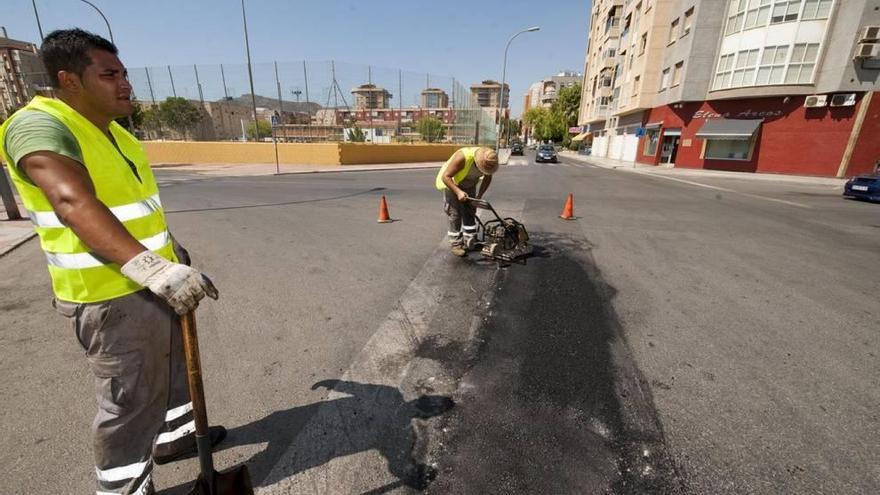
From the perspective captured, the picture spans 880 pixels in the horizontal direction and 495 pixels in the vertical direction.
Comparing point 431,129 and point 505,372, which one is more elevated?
point 431,129

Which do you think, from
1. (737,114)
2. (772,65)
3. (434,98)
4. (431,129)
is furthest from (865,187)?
(431,129)

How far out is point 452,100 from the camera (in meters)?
29.6

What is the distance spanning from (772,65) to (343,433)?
27634 millimetres

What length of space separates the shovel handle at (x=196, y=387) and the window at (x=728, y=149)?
2892 cm

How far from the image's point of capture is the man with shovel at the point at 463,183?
5023 millimetres

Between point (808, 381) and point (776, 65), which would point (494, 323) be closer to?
point (808, 381)

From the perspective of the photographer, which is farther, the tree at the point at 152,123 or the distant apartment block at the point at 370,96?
the tree at the point at 152,123

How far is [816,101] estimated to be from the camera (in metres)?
19.1

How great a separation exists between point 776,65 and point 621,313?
24933 millimetres

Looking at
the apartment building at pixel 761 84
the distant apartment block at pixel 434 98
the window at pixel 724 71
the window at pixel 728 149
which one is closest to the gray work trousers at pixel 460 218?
the apartment building at pixel 761 84

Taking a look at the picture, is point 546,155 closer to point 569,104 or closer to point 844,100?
point 844,100

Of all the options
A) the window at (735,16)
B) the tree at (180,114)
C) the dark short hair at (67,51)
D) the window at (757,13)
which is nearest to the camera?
the dark short hair at (67,51)

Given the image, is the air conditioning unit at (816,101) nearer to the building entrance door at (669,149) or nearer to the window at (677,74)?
the window at (677,74)

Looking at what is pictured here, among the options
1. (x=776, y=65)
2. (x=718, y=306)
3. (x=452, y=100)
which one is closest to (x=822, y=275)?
(x=718, y=306)
